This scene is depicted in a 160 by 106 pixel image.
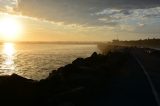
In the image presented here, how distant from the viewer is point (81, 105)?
506 inches

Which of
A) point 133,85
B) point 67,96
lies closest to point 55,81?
point 67,96

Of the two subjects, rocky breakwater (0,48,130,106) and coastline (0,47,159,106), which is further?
coastline (0,47,159,106)

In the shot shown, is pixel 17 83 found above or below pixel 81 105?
above

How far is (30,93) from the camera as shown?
1245 centimetres

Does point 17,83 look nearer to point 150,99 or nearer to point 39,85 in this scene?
point 39,85

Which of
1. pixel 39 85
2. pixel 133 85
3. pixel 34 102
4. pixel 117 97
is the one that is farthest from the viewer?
pixel 133 85

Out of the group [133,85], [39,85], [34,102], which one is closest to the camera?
[34,102]

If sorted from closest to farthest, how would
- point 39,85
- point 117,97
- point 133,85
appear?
point 39,85
point 117,97
point 133,85

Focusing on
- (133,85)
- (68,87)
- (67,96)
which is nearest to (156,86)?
(133,85)

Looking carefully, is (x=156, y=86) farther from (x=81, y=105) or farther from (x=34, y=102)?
(x=34, y=102)

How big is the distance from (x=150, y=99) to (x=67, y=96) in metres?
3.96

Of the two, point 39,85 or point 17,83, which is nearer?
point 17,83

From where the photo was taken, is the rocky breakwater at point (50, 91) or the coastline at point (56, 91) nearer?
the rocky breakwater at point (50, 91)

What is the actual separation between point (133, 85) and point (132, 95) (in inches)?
128
